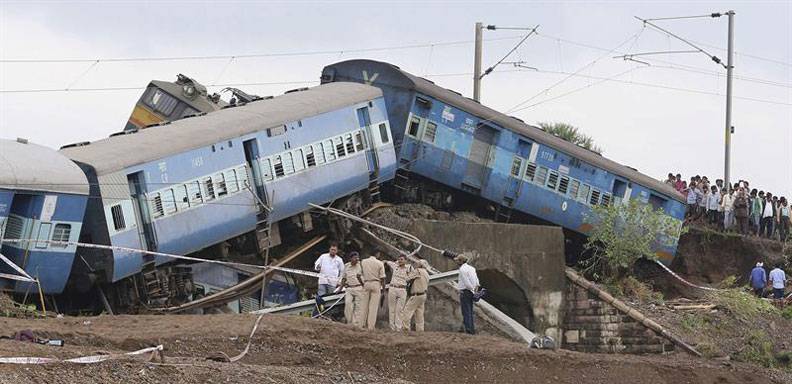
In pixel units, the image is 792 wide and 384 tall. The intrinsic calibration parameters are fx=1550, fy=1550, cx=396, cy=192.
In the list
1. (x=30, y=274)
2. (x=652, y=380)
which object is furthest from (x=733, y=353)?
(x=30, y=274)

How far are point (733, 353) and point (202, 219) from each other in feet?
37.2


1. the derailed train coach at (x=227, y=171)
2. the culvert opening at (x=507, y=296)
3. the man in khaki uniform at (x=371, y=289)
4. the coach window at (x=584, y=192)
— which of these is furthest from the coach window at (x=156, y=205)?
the coach window at (x=584, y=192)

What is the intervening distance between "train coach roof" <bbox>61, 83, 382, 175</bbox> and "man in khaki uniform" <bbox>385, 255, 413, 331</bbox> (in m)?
5.26

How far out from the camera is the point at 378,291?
90.6 feet

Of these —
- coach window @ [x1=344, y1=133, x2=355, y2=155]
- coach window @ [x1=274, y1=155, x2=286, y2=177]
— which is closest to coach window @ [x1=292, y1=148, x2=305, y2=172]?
coach window @ [x1=274, y1=155, x2=286, y2=177]

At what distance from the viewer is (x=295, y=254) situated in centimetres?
3347

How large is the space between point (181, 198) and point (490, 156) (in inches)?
408

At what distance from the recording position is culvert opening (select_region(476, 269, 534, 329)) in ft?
119

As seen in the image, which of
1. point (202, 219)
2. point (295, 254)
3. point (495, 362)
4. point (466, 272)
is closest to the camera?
point (495, 362)

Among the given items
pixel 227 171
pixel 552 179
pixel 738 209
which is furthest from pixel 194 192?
pixel 738 209

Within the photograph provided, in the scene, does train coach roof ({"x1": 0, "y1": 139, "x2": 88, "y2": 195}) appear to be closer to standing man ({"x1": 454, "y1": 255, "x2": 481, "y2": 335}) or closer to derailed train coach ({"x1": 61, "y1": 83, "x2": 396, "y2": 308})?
derailed train coach ({"x1": 61, "y1": 83, "x2": 396, "y2": 308})

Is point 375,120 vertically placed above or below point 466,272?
above

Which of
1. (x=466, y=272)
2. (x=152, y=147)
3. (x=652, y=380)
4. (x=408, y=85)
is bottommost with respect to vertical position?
(x=652, y=380)

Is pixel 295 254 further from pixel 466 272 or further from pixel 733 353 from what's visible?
pixel 733 353
